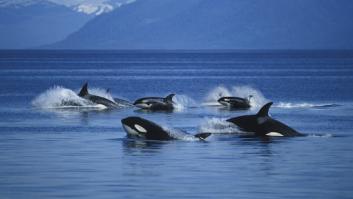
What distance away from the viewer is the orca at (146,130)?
105 feet

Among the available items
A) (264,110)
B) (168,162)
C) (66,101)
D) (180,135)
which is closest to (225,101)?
(66,101)

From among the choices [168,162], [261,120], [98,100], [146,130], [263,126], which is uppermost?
[98,100]

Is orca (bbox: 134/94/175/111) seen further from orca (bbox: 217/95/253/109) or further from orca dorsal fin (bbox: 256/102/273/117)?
orca dorsal fin (bbox: 256/102/273/117)

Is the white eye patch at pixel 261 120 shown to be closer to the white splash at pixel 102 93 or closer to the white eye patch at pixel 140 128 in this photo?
the white eye patch at pixel 140 128

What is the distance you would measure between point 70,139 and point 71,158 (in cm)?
591

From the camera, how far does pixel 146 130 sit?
105 feet

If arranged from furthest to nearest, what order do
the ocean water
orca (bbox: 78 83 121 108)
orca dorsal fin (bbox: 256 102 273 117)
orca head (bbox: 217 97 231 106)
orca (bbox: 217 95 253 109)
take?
orca head (bbox: 217 97 231 106) → orca (bbox: 217 95 253 109) → orca (bbox: 78 83 121 108) → orca dorsal fin (bbox: 256 102 273 117) → the ocean water

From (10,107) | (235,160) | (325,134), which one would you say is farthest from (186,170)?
(10,107)

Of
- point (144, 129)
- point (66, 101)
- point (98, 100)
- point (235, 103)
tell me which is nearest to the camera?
point (144, 129)

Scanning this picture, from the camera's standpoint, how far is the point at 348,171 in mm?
25500

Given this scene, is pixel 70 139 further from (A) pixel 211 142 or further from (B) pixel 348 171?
(B) pixel 348 171

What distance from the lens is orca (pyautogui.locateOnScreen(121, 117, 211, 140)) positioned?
32.1 metres

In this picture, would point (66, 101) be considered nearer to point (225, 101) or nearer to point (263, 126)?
point (225, 101)

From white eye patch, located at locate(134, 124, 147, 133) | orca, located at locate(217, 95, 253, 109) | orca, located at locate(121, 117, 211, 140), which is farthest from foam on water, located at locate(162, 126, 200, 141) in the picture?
orca, located at locate(217, 95, 253, 109)
